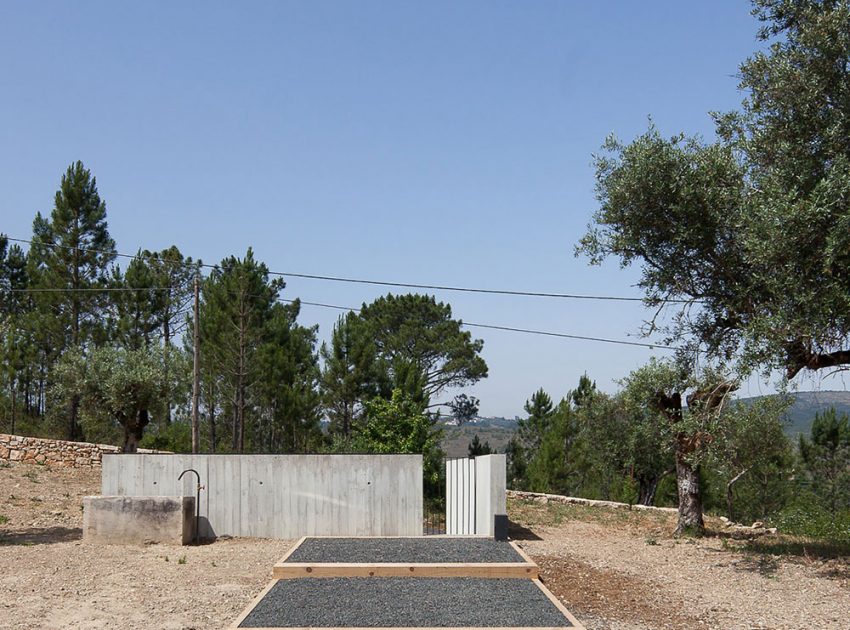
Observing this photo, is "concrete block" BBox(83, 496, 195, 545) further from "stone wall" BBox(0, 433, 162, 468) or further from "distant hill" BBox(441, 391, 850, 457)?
"distant hill" BBox(441, 391, 850, 457)

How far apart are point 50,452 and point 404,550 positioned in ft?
49.8

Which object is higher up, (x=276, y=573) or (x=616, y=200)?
(x=616, y=200)

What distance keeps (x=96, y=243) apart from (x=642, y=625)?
1149 inches

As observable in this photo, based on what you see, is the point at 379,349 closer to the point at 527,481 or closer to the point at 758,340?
the point at 527,481

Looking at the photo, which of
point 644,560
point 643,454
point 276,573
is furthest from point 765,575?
point 643,454

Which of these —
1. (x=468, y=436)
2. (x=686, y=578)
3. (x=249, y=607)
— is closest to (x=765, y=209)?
(x=686, y=578)

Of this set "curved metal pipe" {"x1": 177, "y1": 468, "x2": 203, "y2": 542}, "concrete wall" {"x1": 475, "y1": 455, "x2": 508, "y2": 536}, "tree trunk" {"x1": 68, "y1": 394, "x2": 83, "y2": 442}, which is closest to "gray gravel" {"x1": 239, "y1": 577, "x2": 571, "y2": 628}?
"concrete wall" {"x1": 475, "y1": 455, "x2": 508, "y2": 536}

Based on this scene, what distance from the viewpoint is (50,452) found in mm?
23266

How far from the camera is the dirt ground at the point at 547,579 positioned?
850 cm

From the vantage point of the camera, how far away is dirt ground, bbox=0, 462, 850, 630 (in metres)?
8.50

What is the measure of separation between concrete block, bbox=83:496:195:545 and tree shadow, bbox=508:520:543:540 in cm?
620

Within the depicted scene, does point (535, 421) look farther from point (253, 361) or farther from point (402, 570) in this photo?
point (402, 570)

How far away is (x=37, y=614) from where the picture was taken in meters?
8.46

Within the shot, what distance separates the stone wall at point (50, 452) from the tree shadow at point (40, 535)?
8062 millimetres
